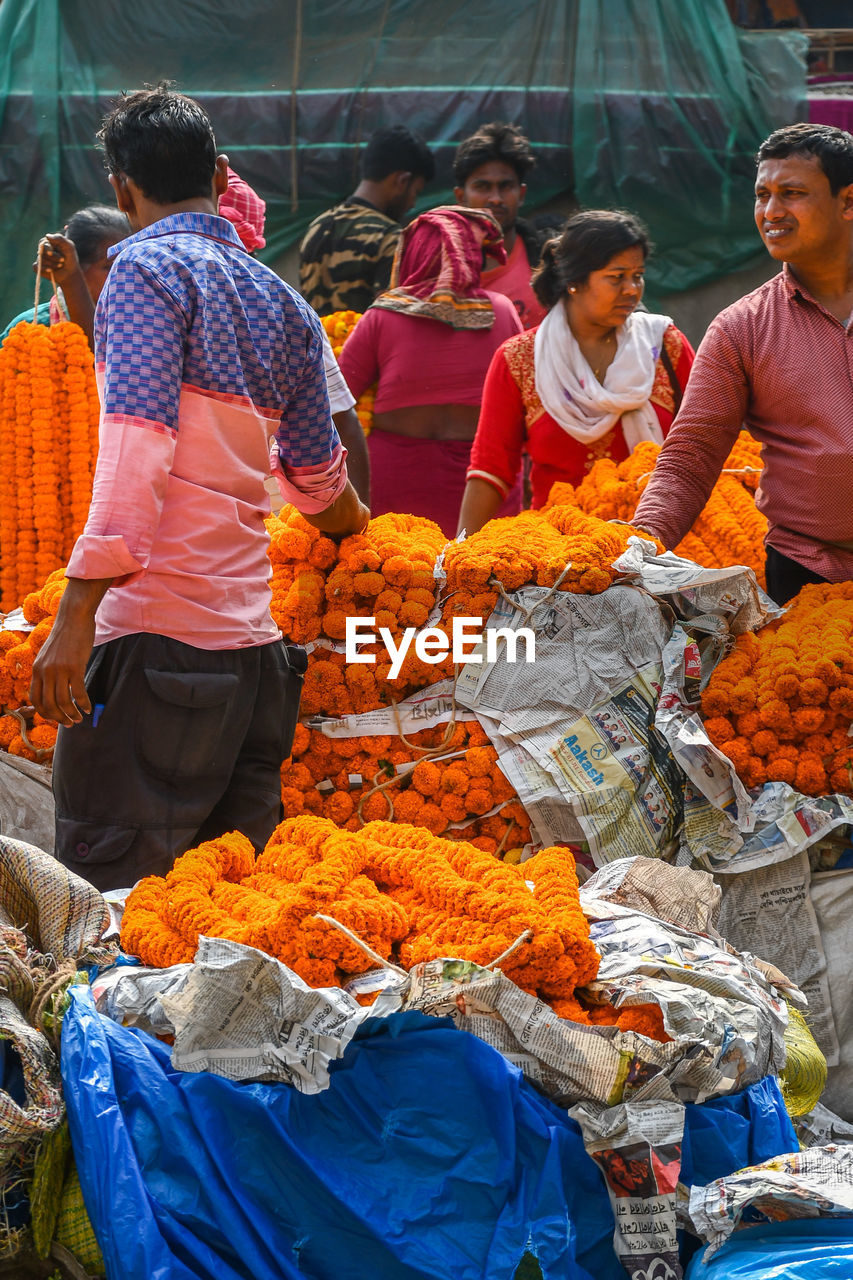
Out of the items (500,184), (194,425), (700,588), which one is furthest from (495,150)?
(194,425)

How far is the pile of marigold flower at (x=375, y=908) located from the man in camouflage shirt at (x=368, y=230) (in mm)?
3480

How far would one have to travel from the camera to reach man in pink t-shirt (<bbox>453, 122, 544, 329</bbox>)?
514 centimetres

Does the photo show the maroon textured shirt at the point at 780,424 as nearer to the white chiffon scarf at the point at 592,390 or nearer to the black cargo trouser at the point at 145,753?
the white chiffon scarf at the point at 592,390

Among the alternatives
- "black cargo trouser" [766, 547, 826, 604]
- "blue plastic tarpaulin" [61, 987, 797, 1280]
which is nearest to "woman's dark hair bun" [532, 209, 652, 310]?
"black cargo trouser" [766, 547, 826, 604]

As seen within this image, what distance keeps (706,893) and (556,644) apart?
79 centimetres

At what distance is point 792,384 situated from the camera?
111 inches

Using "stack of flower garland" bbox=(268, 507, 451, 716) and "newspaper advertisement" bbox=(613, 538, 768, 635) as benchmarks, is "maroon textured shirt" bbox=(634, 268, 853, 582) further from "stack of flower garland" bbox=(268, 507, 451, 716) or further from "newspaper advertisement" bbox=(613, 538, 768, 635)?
"stack of flower garland" bbox=(268, 507, 451, 716)

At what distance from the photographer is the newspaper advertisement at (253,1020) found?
1.51 metres

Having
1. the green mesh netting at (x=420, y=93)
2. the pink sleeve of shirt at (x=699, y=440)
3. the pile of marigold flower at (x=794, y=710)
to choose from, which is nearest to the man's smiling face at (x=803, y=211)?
the pink sleeve of shirt at (x=699, y=440)

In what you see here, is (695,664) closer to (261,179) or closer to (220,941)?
(220,941)

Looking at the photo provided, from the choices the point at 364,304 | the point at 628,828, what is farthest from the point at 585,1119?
the point at 364,304

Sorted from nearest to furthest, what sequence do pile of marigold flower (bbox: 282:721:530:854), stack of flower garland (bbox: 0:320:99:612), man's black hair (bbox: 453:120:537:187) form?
Answer: 1. pile of marigold flower (bbox: 282:721:530:854)
2. stack of flower garland (bbox: 0:320:99:612)
3. man's black hair (bbox: 453:120:537:187)

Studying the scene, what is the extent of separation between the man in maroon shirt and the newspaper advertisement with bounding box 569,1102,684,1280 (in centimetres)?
167

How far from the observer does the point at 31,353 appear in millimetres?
3664
